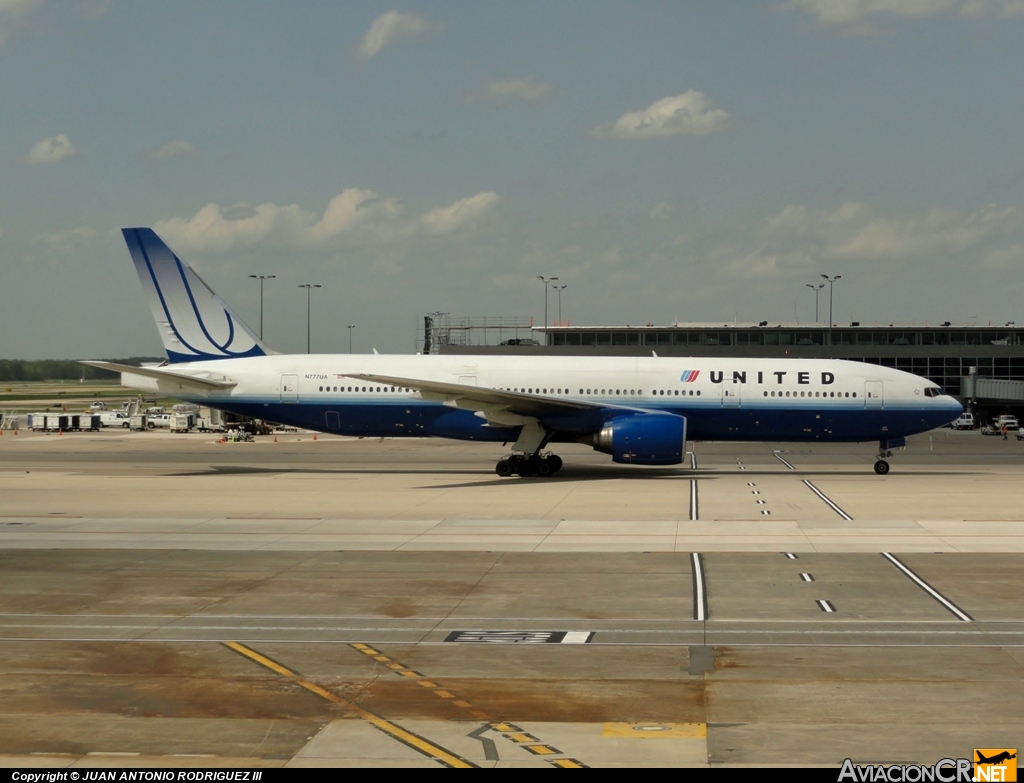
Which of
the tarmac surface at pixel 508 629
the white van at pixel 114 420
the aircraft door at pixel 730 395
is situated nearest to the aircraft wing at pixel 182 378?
the tarmac surface at pixel 508 629

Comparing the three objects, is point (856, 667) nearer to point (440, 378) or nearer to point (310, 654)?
point (310, 654)

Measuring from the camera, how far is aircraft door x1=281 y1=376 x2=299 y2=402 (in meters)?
44.8

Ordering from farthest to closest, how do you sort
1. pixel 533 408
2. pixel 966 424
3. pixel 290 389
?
pixel 966 424, pixel 290 389, pixel 533 408

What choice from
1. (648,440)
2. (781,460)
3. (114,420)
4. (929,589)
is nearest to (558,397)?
(648,440)

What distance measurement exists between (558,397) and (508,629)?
2718cm

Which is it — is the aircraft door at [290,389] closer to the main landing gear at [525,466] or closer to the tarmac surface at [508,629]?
the main landing gear at [525,466]

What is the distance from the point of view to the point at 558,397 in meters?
43.3

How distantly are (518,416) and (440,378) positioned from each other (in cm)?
391

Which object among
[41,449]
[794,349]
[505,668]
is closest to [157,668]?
[505,668]

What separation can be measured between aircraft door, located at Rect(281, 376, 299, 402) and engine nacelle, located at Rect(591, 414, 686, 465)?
42.8 ft

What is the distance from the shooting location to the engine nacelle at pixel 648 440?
40.4 meters

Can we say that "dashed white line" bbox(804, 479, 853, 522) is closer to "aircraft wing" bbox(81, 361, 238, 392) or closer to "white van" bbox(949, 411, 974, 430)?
"aircraft wing" bbox(81, 361, 238, 392)

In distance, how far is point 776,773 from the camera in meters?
9.86

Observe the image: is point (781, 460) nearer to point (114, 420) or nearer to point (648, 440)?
point (648, 440)
